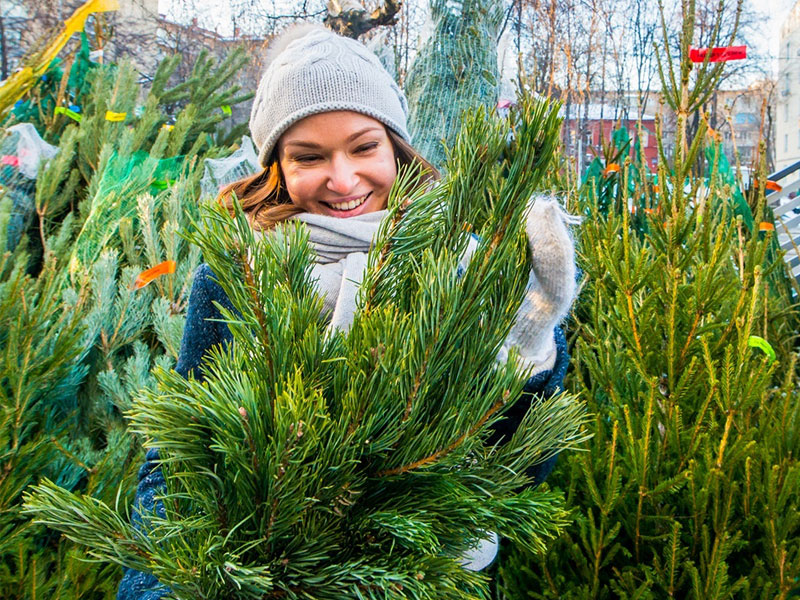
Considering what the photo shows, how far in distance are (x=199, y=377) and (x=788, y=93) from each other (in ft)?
114

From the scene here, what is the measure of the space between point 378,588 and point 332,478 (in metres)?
0.12

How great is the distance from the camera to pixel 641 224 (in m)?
3.72

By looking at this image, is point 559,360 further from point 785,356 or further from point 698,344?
point 785,356

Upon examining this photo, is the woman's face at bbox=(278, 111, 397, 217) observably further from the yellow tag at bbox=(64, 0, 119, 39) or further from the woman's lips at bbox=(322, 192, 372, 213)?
the yellow tag at bbox=(64, 0, 119, 39)

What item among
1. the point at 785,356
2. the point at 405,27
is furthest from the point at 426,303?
the point at 405,27

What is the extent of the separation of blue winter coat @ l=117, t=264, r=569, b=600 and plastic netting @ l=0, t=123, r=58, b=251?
88.3 inches

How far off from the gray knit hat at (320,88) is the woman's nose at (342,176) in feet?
0.38

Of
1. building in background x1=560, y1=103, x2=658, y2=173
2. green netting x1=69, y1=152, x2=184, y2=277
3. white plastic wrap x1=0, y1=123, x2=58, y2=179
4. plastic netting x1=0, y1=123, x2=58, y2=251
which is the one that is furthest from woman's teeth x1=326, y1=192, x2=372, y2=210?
white plastic wrap x1=0, y1=123, x2=58, y2=179

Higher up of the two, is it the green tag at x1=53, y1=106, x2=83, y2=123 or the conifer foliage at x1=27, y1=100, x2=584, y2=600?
the green tag at x1=53, y1=106, x2=83, y2=123

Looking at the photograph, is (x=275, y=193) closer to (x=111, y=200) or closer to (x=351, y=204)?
(x=351, y=204)

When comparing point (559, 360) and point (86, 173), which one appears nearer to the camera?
point (559, 360)

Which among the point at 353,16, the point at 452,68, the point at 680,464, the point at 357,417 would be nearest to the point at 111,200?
the point at 680,464

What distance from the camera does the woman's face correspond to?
1.42 meters

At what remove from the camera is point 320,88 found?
1.40 m
